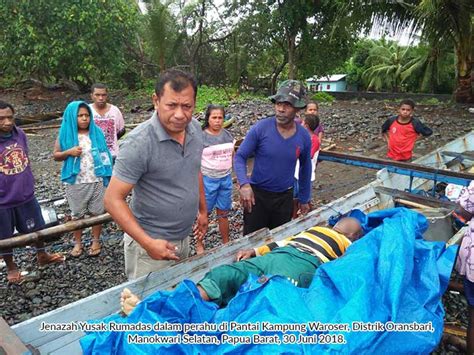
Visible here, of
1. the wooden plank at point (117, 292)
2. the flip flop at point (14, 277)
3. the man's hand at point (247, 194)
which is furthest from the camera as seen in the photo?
the flip flop at point (14, 277)

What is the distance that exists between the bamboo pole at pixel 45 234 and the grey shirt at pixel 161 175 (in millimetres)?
1037

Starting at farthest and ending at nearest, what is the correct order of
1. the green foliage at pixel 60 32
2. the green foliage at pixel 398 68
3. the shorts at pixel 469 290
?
the green foliage at pixel 398 68 → the green foliage at pixel 60 32 → the shorts at pixel 469 290

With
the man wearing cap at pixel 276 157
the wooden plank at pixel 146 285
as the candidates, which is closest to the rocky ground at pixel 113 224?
the man wearing cap at pixel 276 157

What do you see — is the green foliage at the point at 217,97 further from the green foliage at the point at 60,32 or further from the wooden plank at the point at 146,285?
the wooden plank at the point at 146,285

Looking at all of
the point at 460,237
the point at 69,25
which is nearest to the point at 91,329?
the point at 460,237

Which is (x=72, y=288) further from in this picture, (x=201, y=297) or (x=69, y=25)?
(x=69, y=25)

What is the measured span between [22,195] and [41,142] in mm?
8368

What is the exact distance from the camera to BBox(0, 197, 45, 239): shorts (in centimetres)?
342

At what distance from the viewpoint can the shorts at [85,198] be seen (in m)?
4.00

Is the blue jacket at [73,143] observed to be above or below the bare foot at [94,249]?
above

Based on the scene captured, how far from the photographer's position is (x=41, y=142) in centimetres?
1091

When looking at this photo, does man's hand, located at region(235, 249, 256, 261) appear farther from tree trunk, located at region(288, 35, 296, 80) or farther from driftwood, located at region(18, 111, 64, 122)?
tree trunk, located at region(288, 35, 296, 80)

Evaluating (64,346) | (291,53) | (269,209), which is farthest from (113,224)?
(291,53)

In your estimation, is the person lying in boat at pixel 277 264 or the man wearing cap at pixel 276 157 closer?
the person lying in boat at pixel 277 264
